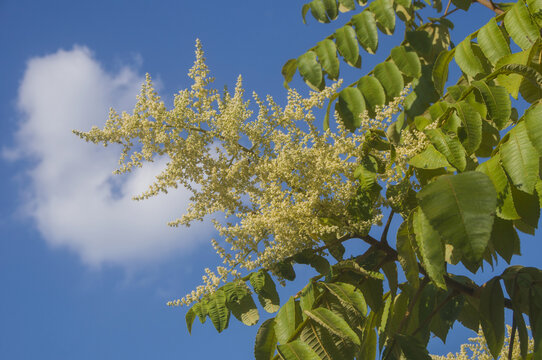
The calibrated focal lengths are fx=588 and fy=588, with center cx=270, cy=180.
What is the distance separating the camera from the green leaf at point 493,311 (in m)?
2.63

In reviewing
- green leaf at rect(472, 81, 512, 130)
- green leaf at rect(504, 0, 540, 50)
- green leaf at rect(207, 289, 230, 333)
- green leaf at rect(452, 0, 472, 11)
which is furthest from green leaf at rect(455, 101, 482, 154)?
green leaf at rect(452, 0, 472, 11)

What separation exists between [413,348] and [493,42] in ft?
4.61

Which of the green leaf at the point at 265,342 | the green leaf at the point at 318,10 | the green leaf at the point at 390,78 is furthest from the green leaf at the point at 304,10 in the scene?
the green leaf at the point at 265,342

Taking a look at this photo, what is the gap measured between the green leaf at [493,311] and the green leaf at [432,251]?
882 mm

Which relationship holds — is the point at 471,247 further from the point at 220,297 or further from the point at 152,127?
the point at 152,127

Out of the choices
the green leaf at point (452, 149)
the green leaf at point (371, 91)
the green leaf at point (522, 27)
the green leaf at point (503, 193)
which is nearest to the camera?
the green leaf at point (503, 193)

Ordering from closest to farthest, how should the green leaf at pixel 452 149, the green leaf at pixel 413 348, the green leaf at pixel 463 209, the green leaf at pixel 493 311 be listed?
the green leaf at pixel 463 209 < the green leaf at pixel 452 149 < the green leaf at pixel 413 348 < the green leaf at pixel 493 311

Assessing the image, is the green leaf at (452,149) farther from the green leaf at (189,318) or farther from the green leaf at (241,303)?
the green leaf at (189,318)

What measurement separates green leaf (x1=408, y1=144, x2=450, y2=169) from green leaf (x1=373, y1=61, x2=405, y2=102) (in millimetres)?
877

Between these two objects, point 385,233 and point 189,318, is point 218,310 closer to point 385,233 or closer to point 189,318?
point 189,318

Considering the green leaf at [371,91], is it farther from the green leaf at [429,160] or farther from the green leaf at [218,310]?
the green leaf at [218,310]

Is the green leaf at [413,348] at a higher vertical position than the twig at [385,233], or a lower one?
A: lower

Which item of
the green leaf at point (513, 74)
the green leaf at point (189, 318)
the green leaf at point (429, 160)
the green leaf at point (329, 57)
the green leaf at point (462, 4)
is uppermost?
the green leaf at point (462, 4)

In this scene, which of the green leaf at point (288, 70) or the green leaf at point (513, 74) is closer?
the green leaf at point (513, 74)
